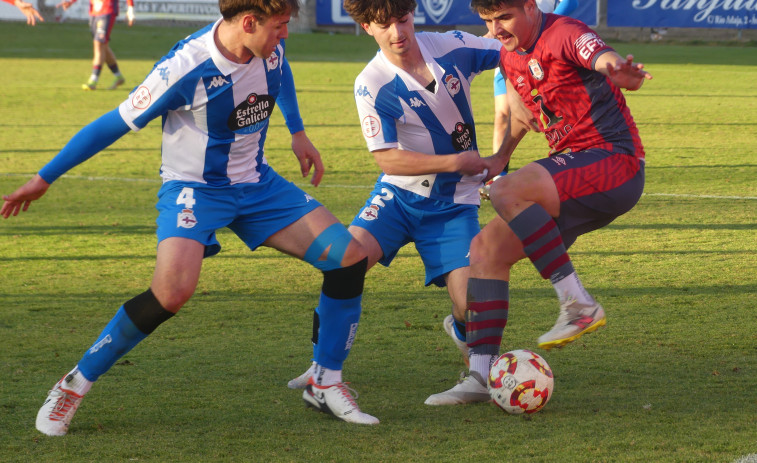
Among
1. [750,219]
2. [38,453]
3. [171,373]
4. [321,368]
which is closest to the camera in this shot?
[38,453]

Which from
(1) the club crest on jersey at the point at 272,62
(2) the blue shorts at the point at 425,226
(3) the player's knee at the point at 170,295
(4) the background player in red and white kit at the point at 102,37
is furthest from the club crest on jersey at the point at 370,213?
(4) the background player in red and white kit at the point at 102,37

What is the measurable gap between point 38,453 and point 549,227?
85.7 inches

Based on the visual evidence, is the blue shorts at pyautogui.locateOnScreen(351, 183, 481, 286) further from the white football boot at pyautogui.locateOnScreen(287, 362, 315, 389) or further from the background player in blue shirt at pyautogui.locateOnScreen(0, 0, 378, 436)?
the white football boot at pyautogui.locateOnScreen(287, 362, 315, 389)

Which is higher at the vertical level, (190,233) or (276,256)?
(190,233)

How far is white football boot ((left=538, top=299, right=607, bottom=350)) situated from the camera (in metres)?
3.81

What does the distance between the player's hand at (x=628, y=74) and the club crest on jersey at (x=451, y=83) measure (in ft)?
3.87

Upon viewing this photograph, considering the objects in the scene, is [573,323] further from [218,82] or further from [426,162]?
[218,82]

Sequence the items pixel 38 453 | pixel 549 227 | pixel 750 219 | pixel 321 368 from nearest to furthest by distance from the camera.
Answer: pixel 38 453
pixel 549 227
pixel 321 368
pixel 750 219

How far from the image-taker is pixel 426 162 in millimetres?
4449

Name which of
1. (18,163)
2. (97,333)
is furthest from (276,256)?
(18,163)

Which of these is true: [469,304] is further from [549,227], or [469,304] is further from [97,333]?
[97,333]

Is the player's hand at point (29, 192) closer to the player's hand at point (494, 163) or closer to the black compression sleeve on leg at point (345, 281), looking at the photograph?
the black compression sleeve on leg at point (345, 281)

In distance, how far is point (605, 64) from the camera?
12.1ft

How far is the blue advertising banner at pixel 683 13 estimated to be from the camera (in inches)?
995
